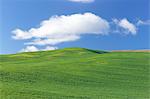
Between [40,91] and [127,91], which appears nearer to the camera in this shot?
[40,91]

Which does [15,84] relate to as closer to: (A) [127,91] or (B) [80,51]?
(A) [127,91]

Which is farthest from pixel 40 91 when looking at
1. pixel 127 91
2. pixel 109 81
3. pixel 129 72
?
pixel 129 72

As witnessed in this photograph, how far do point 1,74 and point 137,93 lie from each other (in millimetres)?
7807

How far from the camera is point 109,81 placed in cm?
2858

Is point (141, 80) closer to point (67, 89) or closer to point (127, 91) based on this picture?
point (127, 91)

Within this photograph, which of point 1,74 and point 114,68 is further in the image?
point 114,68

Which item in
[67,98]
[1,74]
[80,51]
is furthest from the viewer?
[80,51]

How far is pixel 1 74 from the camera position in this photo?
25172mm

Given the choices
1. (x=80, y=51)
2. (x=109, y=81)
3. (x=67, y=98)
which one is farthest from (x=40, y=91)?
(x=80, y=51)

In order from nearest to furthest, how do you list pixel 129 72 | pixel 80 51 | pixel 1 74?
pixel 1 74 → pixel 129 72 → pixel 80 51

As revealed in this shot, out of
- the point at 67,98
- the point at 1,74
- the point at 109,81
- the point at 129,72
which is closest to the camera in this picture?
the point at 67,98

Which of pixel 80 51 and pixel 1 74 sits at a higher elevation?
pixel 80 51

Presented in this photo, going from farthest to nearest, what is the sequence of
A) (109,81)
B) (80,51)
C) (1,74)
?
(80,51) → (109,81) → (1,74)

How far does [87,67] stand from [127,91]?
927 cm
